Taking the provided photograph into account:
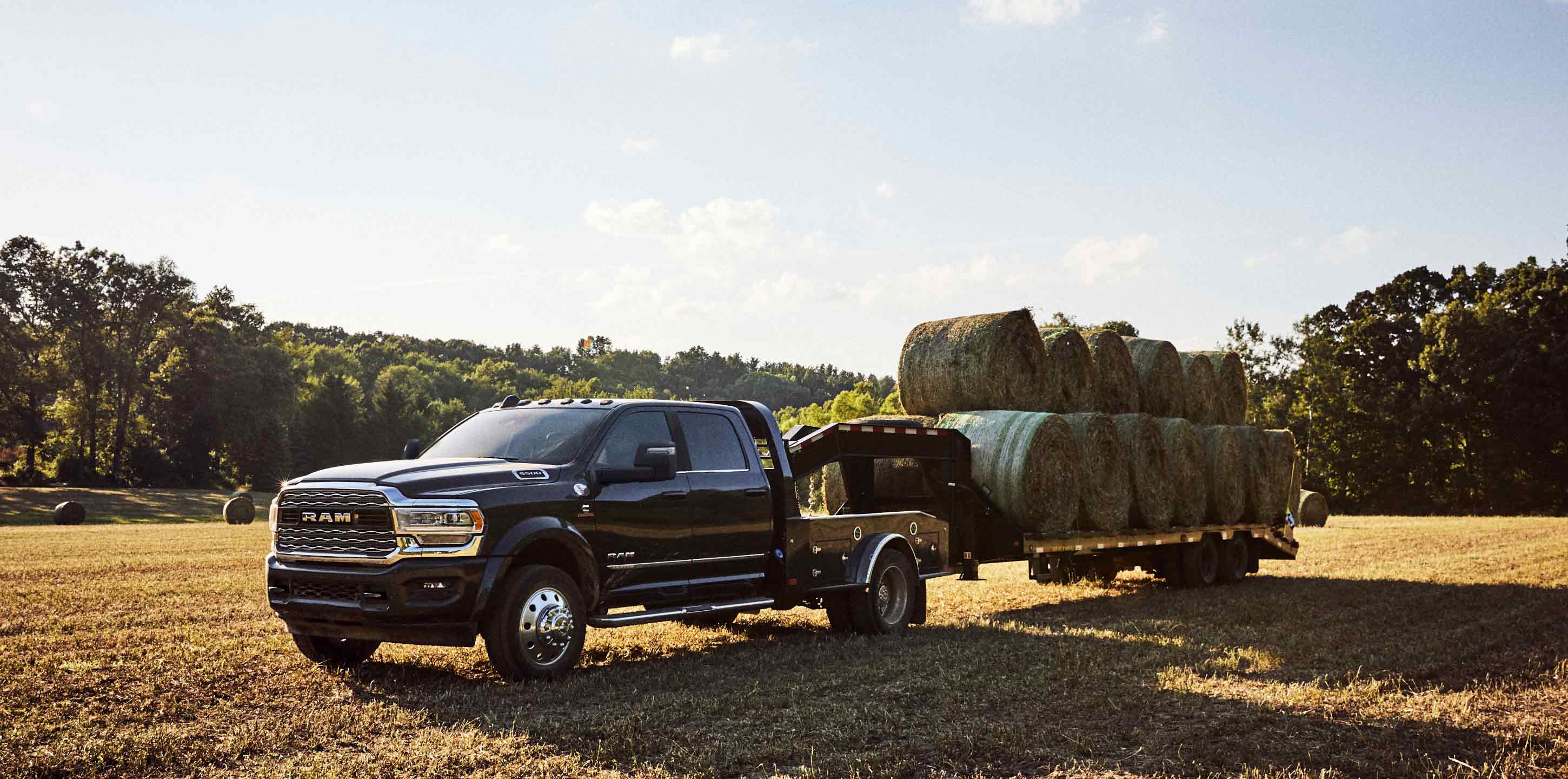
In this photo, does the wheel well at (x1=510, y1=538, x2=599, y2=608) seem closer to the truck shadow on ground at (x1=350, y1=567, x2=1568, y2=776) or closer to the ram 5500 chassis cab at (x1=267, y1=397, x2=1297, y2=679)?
the ram 5500 chassis cab at (x1=267, y1=397, x2=1297, y2=679)

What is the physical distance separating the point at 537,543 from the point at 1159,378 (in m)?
11.2

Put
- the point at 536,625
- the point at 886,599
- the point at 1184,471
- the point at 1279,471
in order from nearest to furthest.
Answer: the point at 536,625 → the point at 886,599 → the point at 1184,471 → the point at 1279,471

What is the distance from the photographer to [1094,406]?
671 inches

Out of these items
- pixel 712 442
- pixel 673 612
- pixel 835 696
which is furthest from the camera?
pixel 712 442

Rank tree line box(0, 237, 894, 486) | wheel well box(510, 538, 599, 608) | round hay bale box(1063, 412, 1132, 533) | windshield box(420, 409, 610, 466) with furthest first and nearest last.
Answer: tree line box(0, 237, 894, 486) < round hay bale box(1063, 412, 1132, 533) < windshield box(420, 409, 610, 466) < wheel well box(510, 538, 599, 608)

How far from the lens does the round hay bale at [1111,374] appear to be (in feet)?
56.4

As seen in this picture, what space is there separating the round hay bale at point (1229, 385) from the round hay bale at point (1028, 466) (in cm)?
525

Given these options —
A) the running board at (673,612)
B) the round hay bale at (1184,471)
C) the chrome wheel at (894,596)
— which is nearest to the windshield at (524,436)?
the running board at (673,612)

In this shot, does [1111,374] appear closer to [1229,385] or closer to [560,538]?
[1229,385]

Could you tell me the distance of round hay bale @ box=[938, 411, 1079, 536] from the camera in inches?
564

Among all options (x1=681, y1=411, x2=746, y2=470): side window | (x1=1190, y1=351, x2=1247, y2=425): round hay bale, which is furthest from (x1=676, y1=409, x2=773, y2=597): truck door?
(x1=1190, y1=351, x2=1247, y2=425): round hay bale

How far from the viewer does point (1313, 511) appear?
133 ft

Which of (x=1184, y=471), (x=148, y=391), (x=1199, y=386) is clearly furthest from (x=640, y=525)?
(x=148, y=391)

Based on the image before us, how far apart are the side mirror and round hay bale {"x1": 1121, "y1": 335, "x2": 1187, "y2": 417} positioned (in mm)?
9667
